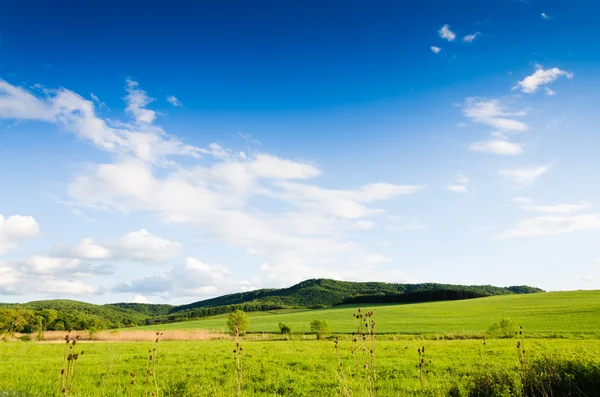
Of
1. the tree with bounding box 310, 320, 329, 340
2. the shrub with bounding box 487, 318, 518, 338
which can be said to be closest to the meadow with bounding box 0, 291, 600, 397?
the shrub with bounding box 487, 318, 518, 338

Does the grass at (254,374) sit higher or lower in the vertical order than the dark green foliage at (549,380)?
lower

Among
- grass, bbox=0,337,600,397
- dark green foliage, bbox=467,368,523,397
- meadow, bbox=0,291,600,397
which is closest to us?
dark green foliage, bbox=467,368,523,397

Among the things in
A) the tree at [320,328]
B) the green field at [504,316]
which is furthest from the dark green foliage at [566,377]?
the tree at [320,328]

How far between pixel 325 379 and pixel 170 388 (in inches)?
237

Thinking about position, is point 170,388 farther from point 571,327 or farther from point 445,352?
point 571,327

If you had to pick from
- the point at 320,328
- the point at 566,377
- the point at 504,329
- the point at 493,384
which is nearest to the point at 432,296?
the point at 320,328

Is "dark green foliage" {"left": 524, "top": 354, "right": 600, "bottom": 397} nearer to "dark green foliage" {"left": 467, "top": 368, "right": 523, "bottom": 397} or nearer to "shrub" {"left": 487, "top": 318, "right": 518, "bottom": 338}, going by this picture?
"dark green foliage" {"left": 467, "top": 368, "right": 523, "bottom": 397}

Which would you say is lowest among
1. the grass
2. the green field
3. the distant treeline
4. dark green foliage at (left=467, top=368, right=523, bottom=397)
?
the green field

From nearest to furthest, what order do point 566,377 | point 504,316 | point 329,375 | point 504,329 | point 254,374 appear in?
point 566,377 → point 329,375 → point 254,374 → point 504,329 → point 504,316

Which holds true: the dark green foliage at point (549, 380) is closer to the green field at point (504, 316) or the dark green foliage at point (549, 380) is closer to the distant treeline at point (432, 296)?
the green field at point (504, 316)

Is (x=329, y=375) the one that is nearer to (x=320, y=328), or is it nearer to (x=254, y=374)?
(x=254, y=374)

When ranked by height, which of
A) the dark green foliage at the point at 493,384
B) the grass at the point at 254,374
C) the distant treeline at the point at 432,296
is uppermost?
the dark green foliage at the point at 493,384

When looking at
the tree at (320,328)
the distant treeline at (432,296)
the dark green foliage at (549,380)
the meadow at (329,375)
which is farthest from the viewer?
the distant treeline at (432,296)

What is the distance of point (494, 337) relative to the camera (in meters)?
40.5
